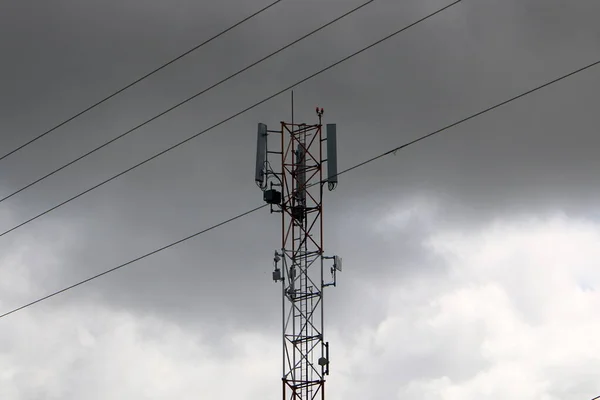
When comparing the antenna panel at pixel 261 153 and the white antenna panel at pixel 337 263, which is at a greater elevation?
the antenna panel at pixel 261 153

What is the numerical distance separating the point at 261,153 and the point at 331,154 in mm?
3451

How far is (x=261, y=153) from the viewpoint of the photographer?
217ft

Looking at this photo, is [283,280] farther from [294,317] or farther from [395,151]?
[395,151]

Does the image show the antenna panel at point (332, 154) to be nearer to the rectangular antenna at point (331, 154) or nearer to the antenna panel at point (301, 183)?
the rectangular antenna at point (331, 154)

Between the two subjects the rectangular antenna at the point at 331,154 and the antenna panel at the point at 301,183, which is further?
the antenna panel at the point at 301,183

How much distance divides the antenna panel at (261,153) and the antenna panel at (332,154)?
3.15 m

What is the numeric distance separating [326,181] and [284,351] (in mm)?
7812

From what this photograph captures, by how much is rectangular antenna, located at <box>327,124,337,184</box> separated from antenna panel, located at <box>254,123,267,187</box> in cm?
315

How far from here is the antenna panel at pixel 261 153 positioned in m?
65.4

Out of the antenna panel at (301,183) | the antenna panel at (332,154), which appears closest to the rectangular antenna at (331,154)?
the antenna panel at (332,154)

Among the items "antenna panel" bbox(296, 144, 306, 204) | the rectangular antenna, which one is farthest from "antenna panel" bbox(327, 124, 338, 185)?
"antenna panel" bbox(296, 144, 306, 204)

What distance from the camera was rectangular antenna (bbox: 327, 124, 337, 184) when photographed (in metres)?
64.2

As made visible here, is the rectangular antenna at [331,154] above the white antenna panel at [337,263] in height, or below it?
above

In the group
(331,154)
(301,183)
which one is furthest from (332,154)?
(301,183)
